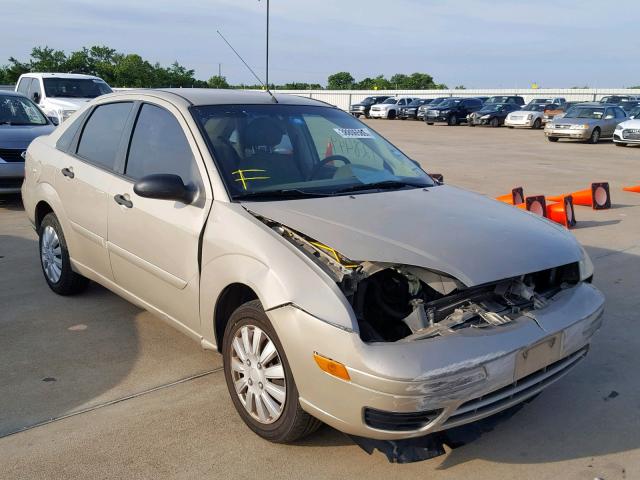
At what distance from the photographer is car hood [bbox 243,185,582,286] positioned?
9.69 feet

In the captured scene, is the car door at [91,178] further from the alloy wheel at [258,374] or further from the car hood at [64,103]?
the car hood at [64,103]

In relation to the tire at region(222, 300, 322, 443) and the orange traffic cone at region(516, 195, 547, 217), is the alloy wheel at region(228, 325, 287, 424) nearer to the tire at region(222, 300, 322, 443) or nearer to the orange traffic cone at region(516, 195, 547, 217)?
the tire at region(222, 300, 322, 443)

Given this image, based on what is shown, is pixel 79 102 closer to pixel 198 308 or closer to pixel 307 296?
pixel 198 308

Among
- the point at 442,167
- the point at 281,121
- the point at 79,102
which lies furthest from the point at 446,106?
the point at 281,121

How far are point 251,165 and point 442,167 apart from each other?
12021 millimetres

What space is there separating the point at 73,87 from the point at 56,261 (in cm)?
1088

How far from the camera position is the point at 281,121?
423 centimetres

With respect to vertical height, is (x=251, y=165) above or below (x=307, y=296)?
above

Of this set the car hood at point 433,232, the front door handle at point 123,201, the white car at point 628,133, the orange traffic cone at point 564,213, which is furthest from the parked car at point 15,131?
the white car at point 628,133

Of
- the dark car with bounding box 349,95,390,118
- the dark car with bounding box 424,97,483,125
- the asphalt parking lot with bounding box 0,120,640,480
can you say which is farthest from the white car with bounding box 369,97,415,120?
the asphalt parking lot with bounding box 0,120,640,480

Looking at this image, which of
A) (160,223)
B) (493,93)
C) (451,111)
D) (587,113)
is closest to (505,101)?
(451,111)

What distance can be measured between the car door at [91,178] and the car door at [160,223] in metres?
0.16

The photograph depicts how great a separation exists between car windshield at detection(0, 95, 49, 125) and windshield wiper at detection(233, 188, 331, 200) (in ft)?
25.7

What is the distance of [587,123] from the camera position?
23906mm
